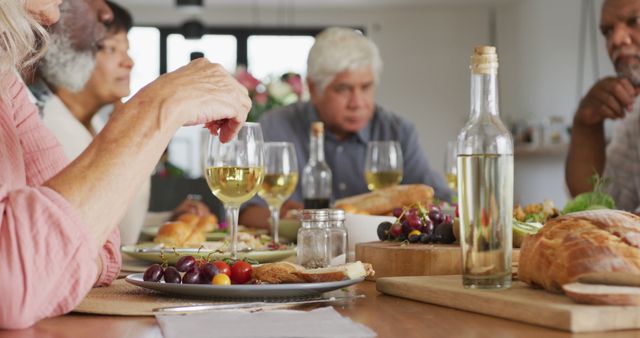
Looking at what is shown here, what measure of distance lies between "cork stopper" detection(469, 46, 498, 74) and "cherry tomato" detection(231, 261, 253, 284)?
14.2 inches

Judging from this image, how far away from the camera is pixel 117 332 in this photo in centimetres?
89

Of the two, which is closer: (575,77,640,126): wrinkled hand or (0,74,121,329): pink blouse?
(0,74,121,329): pink blouse

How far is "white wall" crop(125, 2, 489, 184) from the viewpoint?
10.4 metres

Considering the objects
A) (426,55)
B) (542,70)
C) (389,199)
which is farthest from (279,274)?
(426,55)

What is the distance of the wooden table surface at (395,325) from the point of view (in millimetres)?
858

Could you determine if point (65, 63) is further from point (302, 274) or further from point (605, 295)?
point (605, 295)

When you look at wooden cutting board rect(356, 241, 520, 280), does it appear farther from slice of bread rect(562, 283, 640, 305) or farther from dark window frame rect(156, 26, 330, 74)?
dark window frame rect(156, 26, 330, 74)

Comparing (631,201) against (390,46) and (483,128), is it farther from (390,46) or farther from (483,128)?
(390,46)

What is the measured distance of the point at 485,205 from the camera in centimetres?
98

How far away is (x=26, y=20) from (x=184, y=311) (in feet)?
1.62

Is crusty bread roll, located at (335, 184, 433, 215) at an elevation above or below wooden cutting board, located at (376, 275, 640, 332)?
above

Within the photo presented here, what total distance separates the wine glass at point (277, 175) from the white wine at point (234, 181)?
0.62 metres

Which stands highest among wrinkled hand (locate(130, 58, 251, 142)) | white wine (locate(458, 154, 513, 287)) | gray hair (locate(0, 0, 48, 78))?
gray hair (locate(0, 0, 48, 78))

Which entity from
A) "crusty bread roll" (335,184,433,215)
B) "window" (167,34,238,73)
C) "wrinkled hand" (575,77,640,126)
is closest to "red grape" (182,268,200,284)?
"crusty bread roll" (335,184,433,215)
